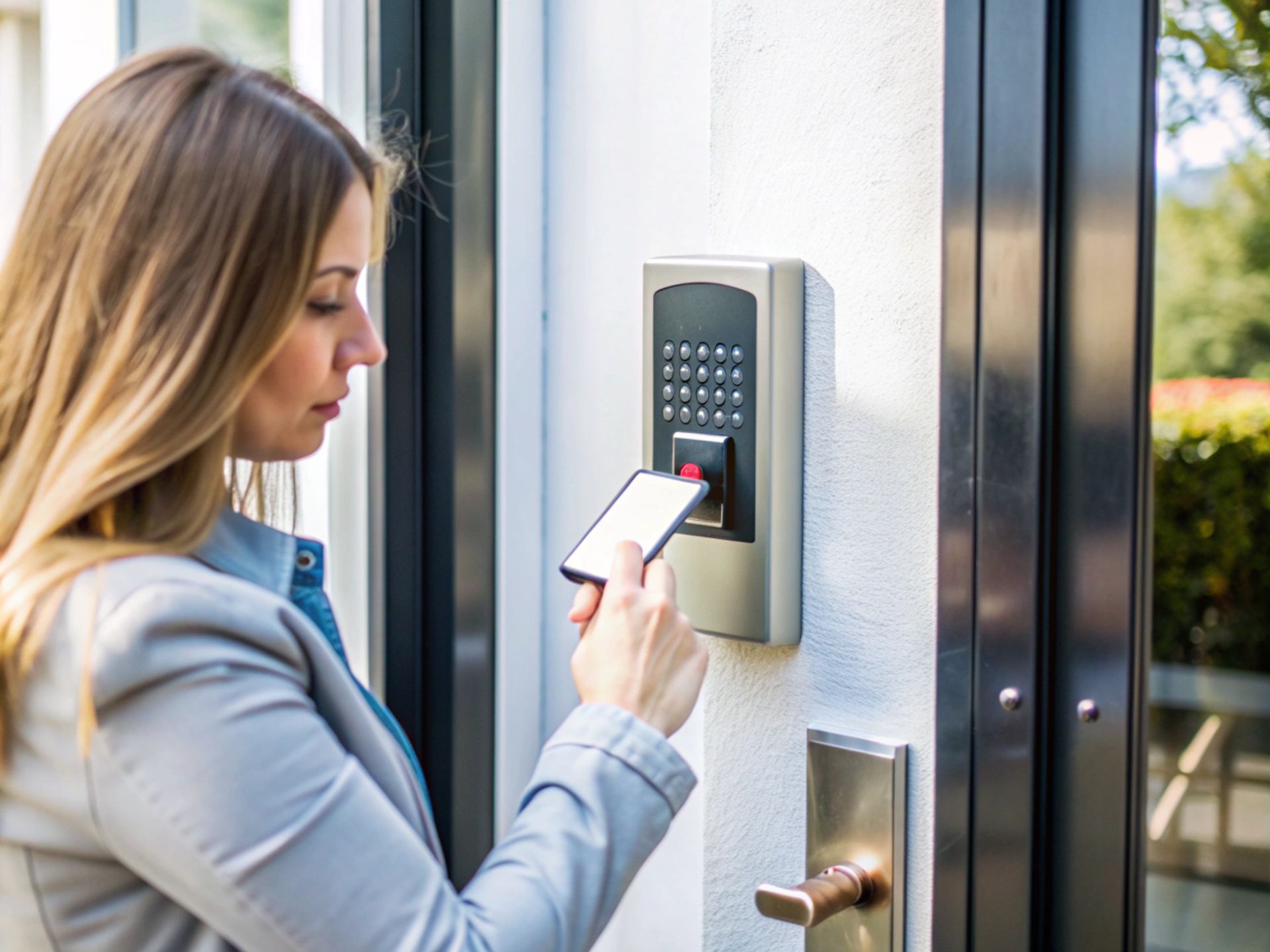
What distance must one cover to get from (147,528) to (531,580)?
683mm

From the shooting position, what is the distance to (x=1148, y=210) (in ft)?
2.93

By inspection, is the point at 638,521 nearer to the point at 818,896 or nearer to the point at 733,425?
the point at 733,425

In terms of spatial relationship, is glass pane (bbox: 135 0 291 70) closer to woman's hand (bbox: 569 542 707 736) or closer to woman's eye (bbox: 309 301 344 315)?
woman's eye (bbox: 309 301 344 315)

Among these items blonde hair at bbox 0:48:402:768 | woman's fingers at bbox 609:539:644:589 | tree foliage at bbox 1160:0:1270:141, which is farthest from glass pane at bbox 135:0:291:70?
tree foliage at bbox 1160:0:1270:141

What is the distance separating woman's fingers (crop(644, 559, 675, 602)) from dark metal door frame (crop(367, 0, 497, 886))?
0.44 m

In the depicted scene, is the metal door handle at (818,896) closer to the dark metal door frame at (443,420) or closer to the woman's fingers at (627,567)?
the woman's fingers at (627,567)

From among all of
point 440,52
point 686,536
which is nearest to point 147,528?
point 686,536

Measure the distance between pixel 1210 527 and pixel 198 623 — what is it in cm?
72

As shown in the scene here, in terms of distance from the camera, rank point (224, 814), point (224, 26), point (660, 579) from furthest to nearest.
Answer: point (224, 26), point (660, 579), point (224, 814)

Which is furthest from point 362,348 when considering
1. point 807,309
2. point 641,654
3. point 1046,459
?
point 1046,459

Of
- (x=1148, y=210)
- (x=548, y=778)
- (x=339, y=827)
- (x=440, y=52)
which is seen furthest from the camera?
(x=440, y=52)

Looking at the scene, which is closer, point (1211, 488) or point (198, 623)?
point (198, 623)

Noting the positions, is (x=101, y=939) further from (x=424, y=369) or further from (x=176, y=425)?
(x=424, y=369)

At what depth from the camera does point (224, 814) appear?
58cm
